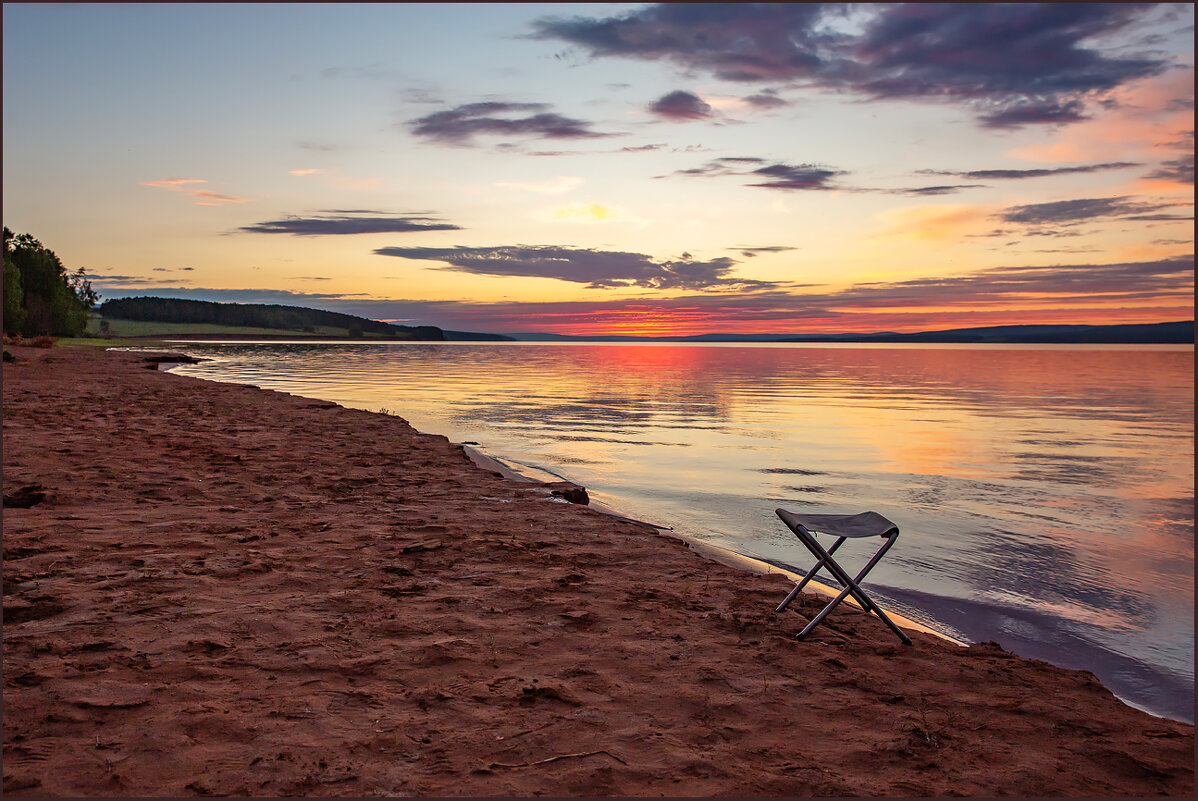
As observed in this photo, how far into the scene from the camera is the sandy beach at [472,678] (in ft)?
12.0

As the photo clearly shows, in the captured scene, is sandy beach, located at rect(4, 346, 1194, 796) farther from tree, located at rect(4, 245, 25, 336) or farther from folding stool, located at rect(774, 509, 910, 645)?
tree, located at rect(4, 245, 25, 336)

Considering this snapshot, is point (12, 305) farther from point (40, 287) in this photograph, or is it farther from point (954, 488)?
point (954, 488)

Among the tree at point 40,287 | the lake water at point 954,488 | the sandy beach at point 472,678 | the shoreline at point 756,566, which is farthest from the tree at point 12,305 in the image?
the shoreline at point 756,566

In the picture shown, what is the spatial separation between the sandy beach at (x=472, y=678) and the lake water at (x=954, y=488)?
4.06 feet

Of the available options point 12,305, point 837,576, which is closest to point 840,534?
point 837,576

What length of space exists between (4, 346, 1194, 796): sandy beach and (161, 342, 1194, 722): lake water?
124cm

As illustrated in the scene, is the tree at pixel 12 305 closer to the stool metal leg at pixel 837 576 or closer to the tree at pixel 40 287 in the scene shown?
the tree at pixel 40 287

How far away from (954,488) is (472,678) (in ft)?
37.4

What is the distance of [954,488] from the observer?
13219 mm

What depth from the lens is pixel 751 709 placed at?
4387 mm

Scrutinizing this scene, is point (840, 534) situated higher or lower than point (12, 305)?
lower

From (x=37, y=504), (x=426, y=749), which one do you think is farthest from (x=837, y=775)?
(x=37, y=504)

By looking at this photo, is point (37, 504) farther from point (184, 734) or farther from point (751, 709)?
point (751, 709)

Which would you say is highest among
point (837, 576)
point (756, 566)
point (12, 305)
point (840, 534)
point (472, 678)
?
point (12, 305)
